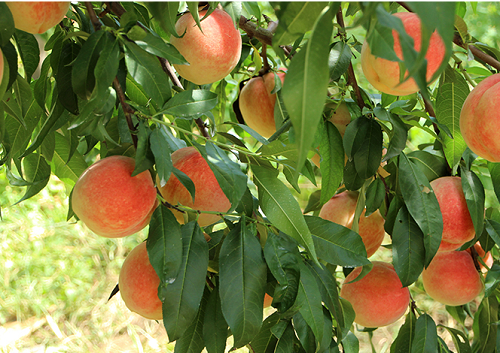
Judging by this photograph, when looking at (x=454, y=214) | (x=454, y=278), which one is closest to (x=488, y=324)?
(x=454, y=278)

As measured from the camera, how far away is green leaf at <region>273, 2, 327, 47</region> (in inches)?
9.4

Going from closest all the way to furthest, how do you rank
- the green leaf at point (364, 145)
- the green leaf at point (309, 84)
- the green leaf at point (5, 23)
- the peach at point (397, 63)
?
the green leaf at point (309, 84)
the green leaf at point (5, 23)
the peach at point (397, 63)
the green leaf at point (364, 145)

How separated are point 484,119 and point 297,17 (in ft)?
1.03

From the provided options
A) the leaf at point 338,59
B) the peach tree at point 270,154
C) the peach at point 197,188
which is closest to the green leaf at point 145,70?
the peach tree at point 270,154

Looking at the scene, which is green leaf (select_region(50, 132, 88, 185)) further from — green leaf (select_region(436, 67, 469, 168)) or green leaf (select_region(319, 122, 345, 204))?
green leaf (select_region(436, 67, 469, 168))

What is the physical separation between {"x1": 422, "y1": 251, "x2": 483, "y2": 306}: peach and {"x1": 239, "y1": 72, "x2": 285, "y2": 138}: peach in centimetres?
34

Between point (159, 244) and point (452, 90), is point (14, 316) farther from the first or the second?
point (452, 90)

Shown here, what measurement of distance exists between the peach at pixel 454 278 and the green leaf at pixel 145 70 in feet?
1.62

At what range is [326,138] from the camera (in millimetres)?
561

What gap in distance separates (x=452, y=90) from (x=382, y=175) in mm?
147

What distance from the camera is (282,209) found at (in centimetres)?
43

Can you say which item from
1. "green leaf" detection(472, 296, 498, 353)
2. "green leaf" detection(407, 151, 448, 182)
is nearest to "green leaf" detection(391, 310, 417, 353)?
"green leaf" detection(472, 296, 498, 353)

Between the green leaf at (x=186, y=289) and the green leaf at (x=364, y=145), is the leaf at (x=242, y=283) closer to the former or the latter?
the green leaf at (x=186, y=289)

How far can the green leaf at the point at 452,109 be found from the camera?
560 mm
